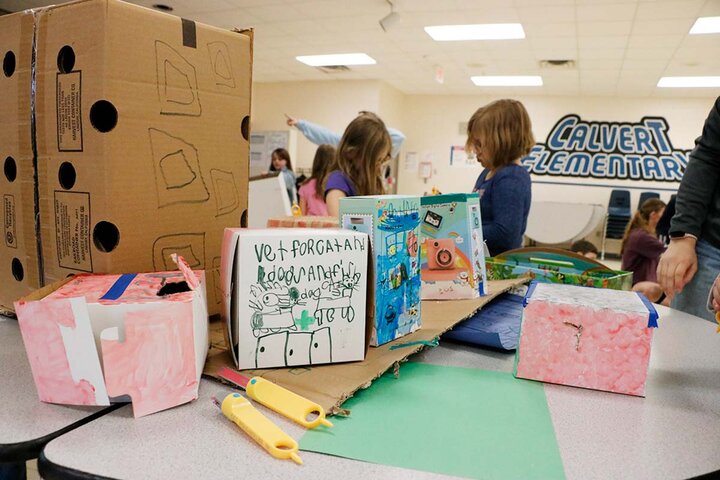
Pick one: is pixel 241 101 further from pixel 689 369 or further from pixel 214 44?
pixel 689 369

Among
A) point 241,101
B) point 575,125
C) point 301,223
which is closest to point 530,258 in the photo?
point 301,223

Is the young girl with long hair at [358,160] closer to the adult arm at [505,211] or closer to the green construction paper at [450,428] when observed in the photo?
the adult arm at [505,211]

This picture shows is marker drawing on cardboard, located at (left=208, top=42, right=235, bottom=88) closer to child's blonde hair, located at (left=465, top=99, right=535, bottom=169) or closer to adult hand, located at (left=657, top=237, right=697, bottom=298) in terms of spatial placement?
adult hand, located at (left=657, top=237, right=697, bottom=298)

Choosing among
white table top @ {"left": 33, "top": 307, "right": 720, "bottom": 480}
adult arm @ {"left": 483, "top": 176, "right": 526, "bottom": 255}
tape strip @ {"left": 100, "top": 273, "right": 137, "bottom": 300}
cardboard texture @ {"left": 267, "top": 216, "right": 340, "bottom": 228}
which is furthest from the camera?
adult arm @ {"left": 483, "top": 176, "right": 526, "bottom": 255}

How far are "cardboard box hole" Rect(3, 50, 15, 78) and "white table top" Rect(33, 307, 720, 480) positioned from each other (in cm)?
70

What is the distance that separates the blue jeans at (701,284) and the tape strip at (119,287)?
130 centimetres

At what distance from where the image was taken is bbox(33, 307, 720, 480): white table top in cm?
58

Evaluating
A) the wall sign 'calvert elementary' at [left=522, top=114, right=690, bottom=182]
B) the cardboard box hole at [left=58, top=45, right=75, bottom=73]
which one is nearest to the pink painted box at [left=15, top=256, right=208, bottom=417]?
the cardboard box hole at [left=58, top=45, right=75, bottom=73]

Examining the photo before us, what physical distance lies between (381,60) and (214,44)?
20.5ft

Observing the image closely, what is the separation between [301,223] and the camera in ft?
3.41

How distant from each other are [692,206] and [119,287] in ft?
4.33

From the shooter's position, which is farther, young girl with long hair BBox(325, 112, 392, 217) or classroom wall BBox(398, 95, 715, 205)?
classroom wall BBox(398, 95, 715, 205)

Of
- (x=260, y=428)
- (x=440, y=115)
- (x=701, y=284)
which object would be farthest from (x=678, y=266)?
(x=440, y=115)

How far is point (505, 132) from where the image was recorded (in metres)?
1.97
